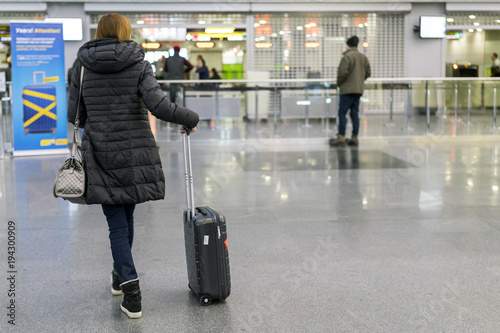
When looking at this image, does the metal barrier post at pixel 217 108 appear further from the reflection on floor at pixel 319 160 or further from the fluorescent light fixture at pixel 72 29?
the fluorescent light fixture at pixel 72 29

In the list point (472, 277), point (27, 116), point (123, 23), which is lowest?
point (472, 277)

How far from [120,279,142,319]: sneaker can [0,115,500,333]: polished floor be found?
6 centimetres

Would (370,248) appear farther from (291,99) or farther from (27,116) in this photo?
(291,99)

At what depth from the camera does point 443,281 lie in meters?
4.60

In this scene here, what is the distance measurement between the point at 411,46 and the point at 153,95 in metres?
17.8

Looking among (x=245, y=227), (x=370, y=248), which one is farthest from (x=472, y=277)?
(x=245, y=227)

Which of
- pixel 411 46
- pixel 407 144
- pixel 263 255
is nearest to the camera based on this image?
pixel 263 255

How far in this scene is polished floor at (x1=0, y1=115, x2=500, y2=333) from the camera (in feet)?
13.1

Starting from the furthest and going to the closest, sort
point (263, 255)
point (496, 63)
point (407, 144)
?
point (496, 63) < point (407, 144) < point (263, 255)

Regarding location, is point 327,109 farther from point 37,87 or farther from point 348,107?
point 37,87

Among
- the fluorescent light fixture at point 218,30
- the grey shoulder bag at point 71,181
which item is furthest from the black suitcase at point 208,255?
the fluorescent light fixture at point 218,30

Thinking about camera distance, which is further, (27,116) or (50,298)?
(27,116)

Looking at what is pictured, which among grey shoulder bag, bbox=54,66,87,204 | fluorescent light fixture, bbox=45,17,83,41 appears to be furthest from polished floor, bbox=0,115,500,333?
fluorescent light fixture, bbox=45,17,83,41

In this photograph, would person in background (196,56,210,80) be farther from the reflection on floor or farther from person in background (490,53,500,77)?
person in background (490,53,500,77)
